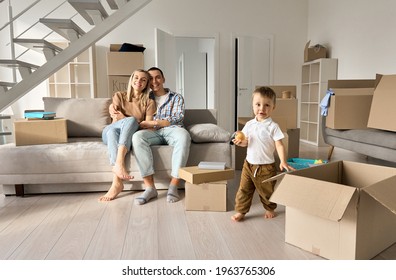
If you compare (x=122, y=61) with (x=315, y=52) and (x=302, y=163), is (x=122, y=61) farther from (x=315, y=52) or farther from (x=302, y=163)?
(x=302, y=163)

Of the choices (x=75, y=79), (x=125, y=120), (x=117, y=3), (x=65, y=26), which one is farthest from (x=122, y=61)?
(x=125, y=120)

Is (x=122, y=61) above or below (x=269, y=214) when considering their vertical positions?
above

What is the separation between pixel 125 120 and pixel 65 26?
1451 mm

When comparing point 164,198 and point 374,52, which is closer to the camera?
point 164,198

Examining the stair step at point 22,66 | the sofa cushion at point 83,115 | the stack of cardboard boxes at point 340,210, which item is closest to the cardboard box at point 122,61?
the stair step at point 22,66

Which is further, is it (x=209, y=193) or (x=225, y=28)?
(x=225, y=28)

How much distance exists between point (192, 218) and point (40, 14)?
17.8 feet

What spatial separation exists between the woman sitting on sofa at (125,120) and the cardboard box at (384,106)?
6.61 feet

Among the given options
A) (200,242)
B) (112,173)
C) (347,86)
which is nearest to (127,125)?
(112,173)

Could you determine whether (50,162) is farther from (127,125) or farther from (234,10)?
(234,10)

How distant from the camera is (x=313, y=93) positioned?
5938 millimetres

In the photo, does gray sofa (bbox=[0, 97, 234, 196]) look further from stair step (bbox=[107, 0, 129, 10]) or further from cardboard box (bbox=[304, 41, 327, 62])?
cardboard box (bbox=[304, 41, 327, 62])

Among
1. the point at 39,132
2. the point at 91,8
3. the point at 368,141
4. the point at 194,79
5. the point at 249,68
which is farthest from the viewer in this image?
the point at 194,79

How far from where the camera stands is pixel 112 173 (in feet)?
8.51
